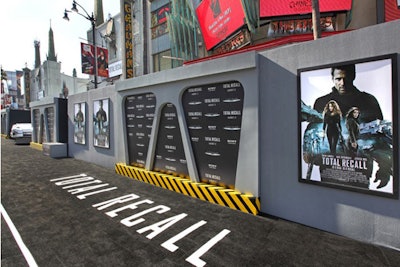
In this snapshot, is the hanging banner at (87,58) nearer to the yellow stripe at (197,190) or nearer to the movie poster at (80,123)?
the movie poster at (80,123)

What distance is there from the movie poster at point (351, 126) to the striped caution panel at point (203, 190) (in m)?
1.62

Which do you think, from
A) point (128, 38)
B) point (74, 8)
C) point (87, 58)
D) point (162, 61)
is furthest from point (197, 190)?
point (87, 58)

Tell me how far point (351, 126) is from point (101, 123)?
1166cm

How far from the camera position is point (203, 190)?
7.30 metres

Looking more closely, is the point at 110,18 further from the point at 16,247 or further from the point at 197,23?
the point at 16,247

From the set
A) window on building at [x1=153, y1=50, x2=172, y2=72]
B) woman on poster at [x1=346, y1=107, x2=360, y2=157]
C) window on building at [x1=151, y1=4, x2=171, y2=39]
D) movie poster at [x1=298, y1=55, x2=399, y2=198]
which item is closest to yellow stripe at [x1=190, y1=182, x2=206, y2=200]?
movie poster at [x1=298, y1=55, x2=399, y2=198]

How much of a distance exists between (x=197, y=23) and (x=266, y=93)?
45.8 feet

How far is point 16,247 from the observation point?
470cm

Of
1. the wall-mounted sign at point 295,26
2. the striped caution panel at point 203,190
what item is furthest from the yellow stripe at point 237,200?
the wall-mounted sign at point 295,26

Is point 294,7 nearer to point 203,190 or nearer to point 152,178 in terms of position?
point 203,190

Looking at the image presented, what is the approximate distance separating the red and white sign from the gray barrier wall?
792cm

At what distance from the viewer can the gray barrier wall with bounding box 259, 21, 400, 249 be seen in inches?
179

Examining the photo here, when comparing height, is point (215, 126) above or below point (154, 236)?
above

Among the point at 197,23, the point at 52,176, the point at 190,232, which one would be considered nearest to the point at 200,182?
the point at 190,232
